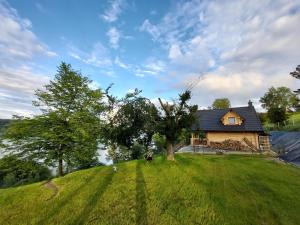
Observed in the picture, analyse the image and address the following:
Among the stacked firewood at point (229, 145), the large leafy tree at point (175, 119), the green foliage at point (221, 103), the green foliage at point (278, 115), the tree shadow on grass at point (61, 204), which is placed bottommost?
the tree shadow on grass at point (61, 204)

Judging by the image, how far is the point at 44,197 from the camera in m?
10.8

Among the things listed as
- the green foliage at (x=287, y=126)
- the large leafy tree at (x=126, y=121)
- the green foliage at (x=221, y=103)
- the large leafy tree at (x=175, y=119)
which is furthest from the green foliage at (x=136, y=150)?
the green foliage at (x=221, y=103)

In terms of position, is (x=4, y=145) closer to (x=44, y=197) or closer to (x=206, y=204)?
(x=44, y=197)

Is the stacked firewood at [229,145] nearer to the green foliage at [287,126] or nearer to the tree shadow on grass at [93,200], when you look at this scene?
the green foliage at [287,126]

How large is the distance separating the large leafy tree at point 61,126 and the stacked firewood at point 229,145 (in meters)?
20.2

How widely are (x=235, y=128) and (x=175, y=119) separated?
18.9 metres

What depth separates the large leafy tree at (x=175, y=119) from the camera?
17.5m

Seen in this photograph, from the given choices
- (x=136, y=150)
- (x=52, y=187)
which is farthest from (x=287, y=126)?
(x=52, y=187)

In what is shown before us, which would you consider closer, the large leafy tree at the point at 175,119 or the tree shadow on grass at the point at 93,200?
the tree shadow on grass at the point at 93,200

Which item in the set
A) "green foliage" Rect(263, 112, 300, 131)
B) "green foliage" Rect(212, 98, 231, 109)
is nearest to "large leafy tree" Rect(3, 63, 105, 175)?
"green foliage" Rect(263, 112, 300, 131)

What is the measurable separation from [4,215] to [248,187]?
13.1 metres

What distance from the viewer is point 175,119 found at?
17.8 metres

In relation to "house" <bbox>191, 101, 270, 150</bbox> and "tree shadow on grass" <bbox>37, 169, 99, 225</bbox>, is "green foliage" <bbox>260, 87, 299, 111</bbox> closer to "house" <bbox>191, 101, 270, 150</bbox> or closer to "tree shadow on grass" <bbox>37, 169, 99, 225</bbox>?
"house" <bbox>191, 101, 270, 150</bbox>

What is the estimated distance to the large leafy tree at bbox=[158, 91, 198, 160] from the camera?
17516mm
